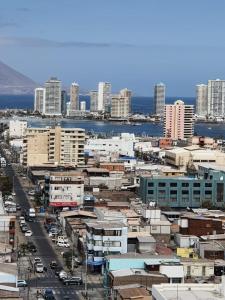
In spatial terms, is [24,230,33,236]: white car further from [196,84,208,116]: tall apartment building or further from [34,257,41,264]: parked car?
[196,84,208,116]: tall apartment building

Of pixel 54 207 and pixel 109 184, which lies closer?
pixel 54 207

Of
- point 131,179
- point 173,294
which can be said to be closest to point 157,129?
point 131,179

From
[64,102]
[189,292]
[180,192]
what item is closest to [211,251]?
[189,292]

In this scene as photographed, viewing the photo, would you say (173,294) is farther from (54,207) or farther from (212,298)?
(54,207)

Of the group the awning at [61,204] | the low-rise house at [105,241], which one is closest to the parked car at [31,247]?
the low-rise house at [105,241]

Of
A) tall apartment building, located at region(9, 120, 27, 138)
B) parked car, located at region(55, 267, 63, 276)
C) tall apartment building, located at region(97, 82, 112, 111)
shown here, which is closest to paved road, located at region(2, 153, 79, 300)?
parked car, located at region(55, 267, 63, 276)

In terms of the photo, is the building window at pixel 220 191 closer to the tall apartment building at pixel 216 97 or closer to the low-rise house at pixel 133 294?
the low-rise house at pixel 133 294

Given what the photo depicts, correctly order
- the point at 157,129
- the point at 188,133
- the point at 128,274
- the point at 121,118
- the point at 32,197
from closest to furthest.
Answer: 1. the point at 128,274
2. the point at 32,197
3. the point at 188,133
4. the point at 157,129
5. the point at 121,118

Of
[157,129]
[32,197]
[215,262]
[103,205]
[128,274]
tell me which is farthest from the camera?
[157,129]
